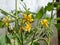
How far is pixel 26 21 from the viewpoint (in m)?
0.62

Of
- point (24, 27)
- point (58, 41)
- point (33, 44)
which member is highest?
point (24, 27)

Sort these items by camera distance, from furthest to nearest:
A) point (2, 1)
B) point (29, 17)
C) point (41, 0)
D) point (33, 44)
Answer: point (41, 0)
point (2, 1)
point (33, 44)
point (29, 17)

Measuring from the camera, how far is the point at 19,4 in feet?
3.32

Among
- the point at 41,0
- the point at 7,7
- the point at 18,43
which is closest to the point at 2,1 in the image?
the point at 7,7

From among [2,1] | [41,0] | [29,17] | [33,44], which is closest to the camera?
[29,17]

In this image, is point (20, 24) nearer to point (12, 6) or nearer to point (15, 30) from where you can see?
point (15, 30)

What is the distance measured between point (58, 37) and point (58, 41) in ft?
0.09

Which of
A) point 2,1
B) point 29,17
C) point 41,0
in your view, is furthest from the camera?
point 41,0

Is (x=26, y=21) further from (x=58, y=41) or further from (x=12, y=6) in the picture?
(x=58, y=41)

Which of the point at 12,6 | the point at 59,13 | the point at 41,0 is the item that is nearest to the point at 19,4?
the point at 12,6

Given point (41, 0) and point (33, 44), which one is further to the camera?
point (41, 0)

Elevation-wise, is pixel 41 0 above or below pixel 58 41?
above

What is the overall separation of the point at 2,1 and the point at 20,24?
0.35m

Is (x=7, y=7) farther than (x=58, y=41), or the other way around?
(x=58, y=41)
